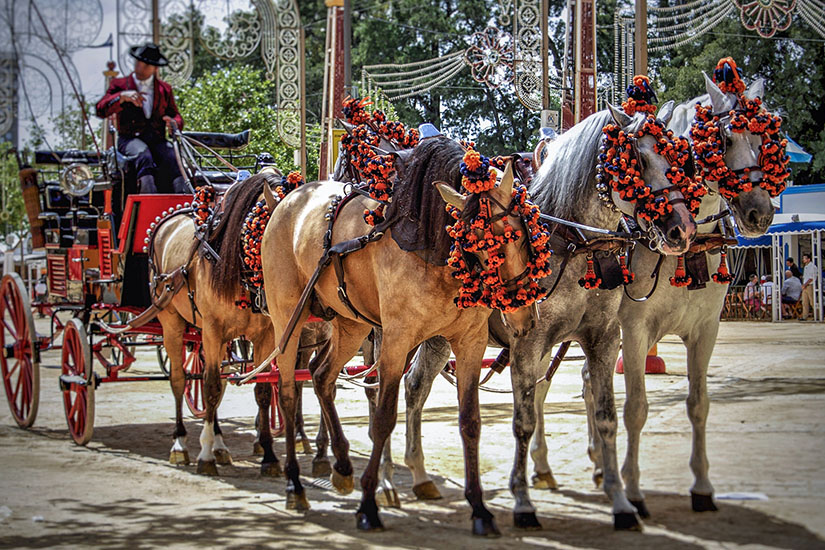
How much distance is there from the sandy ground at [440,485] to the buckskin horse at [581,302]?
14.0 inches

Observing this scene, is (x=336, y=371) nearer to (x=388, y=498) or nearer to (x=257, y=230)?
(x=388, y=498)

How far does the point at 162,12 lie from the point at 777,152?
14.3m

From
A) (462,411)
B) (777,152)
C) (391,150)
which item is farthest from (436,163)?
(777,152)

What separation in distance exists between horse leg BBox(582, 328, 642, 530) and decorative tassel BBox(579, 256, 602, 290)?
396 mm

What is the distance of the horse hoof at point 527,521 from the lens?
5.36 meters

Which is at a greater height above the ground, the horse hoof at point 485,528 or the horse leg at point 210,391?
the horse leg at point 210,391

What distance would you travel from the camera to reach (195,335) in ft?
29.2

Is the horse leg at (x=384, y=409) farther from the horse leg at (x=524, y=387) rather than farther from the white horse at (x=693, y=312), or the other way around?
the white horse at (x=693, y=312)

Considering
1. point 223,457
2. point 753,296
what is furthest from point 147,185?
point 753,296

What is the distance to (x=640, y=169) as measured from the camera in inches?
211

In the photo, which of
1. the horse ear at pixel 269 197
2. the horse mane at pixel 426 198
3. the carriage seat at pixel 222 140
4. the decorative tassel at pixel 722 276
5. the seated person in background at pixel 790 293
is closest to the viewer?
the horse mane at pixel 426 198

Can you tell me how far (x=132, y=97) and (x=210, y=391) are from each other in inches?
138

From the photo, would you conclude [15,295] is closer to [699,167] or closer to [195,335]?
[195,335]

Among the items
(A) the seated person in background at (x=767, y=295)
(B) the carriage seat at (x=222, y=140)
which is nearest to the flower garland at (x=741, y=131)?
(B) the carriage seat at (x=222, y=140)
